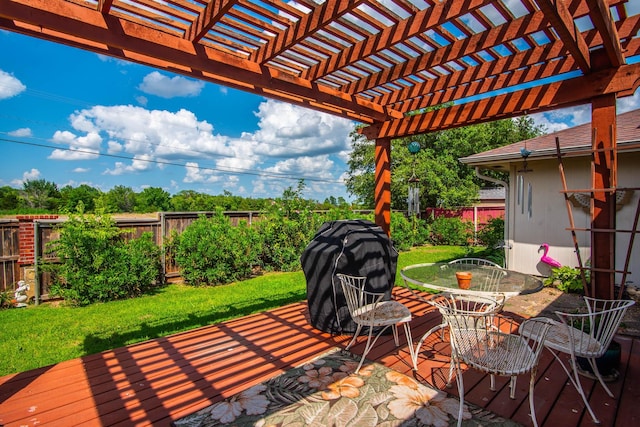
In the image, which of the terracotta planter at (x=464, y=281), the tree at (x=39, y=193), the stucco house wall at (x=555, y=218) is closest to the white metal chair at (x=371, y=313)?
the terracotta planter at (x=464, y=281)

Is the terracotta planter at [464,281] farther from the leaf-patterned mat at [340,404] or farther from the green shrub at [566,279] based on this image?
the green shrub at [566,279]

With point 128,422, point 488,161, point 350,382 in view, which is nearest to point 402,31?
point 350,382

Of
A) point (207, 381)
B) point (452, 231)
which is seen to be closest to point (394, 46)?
point (207, 381)

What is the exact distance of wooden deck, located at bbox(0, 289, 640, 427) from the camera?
214 centimetres

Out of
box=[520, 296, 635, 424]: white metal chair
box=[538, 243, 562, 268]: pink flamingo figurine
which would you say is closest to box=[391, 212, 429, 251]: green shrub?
box=[538, 243, 562, 268]: pink flamingo figurine

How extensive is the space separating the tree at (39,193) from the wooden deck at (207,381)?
22.6 metres

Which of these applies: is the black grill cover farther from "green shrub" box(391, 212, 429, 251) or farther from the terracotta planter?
"green shrub" box(391, 212, 429, 251)

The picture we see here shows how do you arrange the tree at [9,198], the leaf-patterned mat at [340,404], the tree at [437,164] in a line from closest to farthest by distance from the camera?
1. the leaf-patterned mat at [340,404]
2. the tree at [437,164]
3. the tree at [9,198]

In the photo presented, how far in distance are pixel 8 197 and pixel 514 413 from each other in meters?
26.5

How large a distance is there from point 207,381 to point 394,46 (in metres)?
3.18

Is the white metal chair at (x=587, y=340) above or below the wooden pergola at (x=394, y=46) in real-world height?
A: below

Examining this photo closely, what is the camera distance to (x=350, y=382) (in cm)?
252

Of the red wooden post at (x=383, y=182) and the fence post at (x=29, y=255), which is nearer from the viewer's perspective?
the red wooden post at (x=383, y=182)

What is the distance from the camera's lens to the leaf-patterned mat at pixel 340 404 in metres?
2.06
